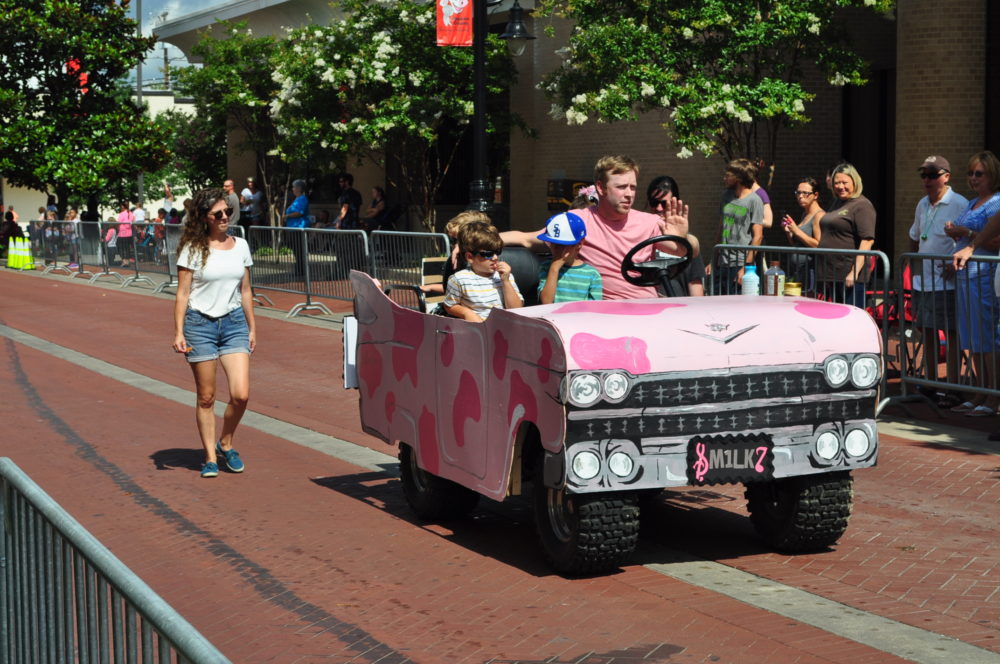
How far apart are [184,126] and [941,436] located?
159 feet

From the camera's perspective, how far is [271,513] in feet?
25.7

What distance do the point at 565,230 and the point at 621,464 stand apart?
149cm

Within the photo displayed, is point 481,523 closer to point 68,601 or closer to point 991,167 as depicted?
point 68,601

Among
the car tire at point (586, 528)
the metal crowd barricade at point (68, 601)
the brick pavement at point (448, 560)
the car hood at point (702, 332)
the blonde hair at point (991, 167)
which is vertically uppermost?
the blonde hair at point (991, 167)

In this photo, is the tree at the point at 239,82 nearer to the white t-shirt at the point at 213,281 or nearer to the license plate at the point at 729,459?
the white t-shirt at the point at 213,281

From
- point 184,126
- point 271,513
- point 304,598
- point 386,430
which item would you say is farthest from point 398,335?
point 184,126

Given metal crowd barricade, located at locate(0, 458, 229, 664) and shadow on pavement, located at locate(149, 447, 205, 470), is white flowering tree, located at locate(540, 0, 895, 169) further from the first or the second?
metal crowd barricade, located at locate(0, 458, 229, 664)

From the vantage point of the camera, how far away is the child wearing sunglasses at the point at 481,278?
721 centimetres

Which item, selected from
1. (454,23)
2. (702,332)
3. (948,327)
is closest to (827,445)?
(702,332)

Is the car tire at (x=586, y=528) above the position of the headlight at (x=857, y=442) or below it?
below

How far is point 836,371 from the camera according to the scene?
6258 mm

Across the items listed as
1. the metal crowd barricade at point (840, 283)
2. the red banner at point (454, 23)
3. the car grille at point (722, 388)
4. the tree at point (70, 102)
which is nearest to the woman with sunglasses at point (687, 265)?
the car grille at point (722, 388)

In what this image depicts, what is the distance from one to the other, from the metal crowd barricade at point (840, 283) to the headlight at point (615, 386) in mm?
5110

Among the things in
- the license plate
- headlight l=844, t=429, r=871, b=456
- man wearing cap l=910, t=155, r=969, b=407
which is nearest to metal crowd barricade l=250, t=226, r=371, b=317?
man wearing cap l=910, t=155, r=969, b=407
